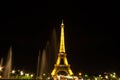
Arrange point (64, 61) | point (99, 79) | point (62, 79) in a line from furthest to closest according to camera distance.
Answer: point (99, 79)
point (64, 61)
point (62, 79)

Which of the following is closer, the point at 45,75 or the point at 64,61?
the point at 64,61

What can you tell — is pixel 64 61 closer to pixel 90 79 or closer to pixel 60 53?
pixel 60 53

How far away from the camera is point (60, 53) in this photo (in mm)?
66562

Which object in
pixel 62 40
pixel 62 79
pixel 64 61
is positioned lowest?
pixel 62 79

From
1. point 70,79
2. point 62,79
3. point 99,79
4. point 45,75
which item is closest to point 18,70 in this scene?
point 45,75

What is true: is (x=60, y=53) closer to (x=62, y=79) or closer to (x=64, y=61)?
(x=64, y=61)

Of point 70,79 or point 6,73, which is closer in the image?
point 70,79

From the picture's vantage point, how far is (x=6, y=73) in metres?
59.4

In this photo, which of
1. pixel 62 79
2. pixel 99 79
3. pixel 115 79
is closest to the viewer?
pixel 62 79

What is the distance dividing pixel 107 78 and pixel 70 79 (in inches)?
1412

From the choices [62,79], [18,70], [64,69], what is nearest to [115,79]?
[64,69]

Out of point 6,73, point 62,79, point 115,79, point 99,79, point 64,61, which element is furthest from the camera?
point 99,79

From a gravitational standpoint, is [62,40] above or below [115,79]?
above

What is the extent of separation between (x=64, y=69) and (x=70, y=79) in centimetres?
2101
